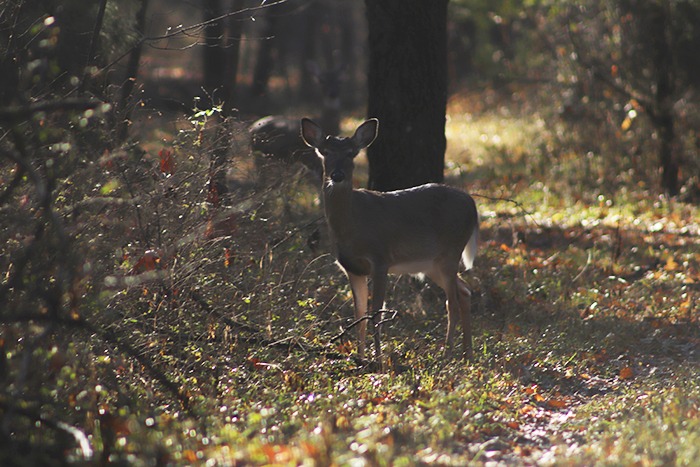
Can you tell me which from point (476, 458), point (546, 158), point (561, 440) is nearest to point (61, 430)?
point (476, 458)

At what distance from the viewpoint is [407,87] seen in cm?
1003

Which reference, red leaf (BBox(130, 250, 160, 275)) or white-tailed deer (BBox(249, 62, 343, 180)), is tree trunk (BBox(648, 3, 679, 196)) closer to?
white-tailed deer (BBox(249, 62, 343, 180))

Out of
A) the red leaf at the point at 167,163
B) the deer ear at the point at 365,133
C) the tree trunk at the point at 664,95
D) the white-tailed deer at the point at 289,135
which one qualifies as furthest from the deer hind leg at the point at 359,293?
the tree trunk at the point at 664,95

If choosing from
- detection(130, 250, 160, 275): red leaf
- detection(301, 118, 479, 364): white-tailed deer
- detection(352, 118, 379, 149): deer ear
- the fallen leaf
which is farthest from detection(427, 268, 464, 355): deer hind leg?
detection(130, 250, 160, 275): red leaf

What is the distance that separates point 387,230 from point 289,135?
16.7 feet

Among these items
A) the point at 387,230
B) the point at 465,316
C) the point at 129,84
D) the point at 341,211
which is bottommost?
the point at 465,316

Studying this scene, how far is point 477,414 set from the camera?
6438 mm

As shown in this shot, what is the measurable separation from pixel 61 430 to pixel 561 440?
2.75 meters

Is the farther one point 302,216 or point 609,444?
point 302,216

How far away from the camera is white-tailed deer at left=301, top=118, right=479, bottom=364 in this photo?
8156 mm

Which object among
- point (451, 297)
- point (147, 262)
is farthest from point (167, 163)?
point (451, 297)

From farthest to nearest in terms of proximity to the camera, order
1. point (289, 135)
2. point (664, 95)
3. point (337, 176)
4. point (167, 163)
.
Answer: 1. point (664, 95)
2. point (289, 135)
3. point (337, 176)
4. point (167, 163)

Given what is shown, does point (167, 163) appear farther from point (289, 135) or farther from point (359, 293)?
point (289, 135)

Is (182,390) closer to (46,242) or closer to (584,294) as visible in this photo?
(46,242)
